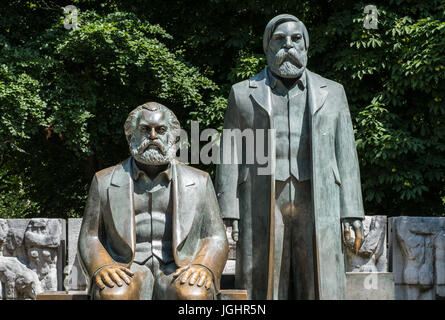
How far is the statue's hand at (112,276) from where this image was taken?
4.03 m

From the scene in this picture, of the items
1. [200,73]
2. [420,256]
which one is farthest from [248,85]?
[200,73]

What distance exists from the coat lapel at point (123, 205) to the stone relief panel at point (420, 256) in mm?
4099

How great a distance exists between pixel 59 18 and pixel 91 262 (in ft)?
27.9

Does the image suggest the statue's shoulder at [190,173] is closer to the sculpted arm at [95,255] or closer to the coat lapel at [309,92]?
the sculpted arm at [95,255]

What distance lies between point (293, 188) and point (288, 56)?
39.3 inches

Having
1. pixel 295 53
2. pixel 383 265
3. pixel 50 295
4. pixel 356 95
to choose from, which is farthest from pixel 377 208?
pixel 50 295

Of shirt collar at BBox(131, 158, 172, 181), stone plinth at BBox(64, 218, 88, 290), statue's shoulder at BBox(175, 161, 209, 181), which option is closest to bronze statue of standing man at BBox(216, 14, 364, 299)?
statue's shoulder at BBox(175, 161, 209, 181)

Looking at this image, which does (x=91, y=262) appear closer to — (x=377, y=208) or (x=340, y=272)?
(x=340, y=272)

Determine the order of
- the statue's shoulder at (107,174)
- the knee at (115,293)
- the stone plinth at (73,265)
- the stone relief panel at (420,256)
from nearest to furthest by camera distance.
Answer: the knee at (115,293)
the statue's shoulder at (107,174)
the stone plinth at (73,265)
the stone relief panel at (420,256)

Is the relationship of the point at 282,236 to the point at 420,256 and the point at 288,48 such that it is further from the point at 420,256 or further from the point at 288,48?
the point at 420,256

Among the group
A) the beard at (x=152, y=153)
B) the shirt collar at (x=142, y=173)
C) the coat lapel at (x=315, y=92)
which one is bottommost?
the shirt collar at (x=142, y=173)

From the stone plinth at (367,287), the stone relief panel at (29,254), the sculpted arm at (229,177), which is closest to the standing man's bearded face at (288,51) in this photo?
the sculpted arm at (229,177)

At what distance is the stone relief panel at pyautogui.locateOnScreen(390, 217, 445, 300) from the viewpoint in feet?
24.7

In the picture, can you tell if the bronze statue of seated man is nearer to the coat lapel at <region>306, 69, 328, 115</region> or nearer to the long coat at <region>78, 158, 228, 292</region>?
the long coat at <region>78, 158, 228, 292</region>
